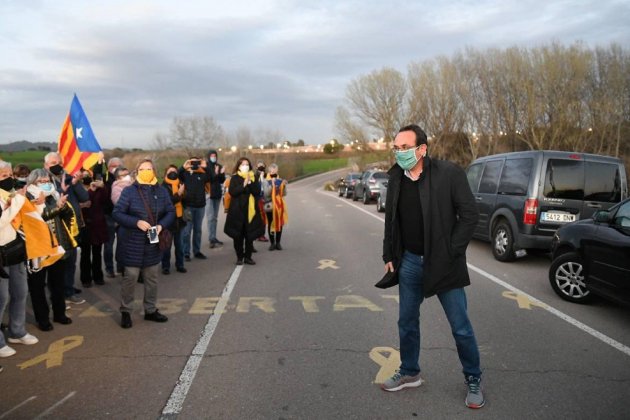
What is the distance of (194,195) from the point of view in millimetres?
8891

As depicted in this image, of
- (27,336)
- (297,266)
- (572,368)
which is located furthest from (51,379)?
(297,266)

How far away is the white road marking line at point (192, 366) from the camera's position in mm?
3469

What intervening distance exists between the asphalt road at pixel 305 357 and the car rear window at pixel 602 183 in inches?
81.5

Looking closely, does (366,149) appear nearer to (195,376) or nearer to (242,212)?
(242,212)

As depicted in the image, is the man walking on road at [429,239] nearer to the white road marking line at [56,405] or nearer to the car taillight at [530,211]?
the white road marking line at [56,405]

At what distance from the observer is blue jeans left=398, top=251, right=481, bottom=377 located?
348 centimetres

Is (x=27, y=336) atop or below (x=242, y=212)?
below

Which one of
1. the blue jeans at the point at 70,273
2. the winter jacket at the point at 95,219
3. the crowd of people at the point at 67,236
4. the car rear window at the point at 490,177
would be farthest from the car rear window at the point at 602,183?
the blue jeans at the point at 70,273

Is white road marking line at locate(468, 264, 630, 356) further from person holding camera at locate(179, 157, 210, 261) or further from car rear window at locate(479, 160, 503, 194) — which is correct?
person holding camera at locate(179, 157, 210, 261)

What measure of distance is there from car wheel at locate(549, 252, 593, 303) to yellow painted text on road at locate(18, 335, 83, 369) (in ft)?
19.0

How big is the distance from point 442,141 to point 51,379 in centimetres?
4493

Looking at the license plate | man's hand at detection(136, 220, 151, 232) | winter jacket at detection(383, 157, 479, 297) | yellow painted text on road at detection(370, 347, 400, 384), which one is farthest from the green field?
winter jacket at detection(383, 157, 479, 297)

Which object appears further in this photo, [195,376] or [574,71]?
[574,71]

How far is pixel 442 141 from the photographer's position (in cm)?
4575
